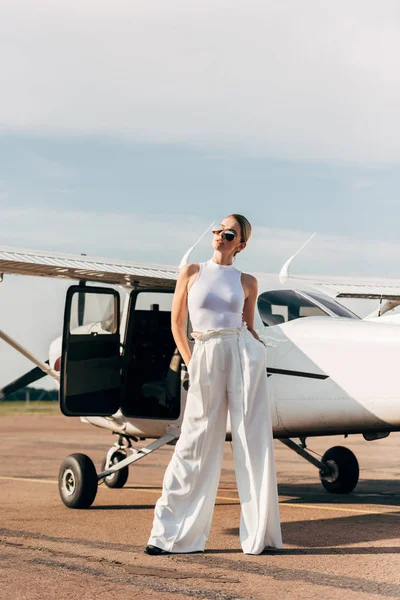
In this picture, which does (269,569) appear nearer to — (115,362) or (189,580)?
(189,580)

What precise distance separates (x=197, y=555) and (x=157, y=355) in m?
3.69

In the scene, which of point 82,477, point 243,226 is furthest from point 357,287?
point 243,226

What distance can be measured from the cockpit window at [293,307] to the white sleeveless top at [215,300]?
2515 mm

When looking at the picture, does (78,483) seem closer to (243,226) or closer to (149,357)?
(149,357)

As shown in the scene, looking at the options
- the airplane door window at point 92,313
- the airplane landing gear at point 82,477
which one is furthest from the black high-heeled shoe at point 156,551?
the airplane door window at point 92,313

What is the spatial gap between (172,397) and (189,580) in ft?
13.2

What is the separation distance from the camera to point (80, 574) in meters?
5.61

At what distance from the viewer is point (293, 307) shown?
9023mm

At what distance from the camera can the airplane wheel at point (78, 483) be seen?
916 centimetres

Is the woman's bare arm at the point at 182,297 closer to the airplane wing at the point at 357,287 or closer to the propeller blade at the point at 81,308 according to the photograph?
the propeller blade at the point at 81,308

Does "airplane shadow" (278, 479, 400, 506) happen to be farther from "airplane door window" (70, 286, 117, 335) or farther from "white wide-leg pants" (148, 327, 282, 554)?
"white wide-leg pants" (148, 327, 282, 554)

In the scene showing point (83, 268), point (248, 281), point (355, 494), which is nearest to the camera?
point (248, 281)

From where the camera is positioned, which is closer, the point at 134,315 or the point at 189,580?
the point at 189,580

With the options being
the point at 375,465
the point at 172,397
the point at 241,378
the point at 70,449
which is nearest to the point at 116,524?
the point at 172,397
